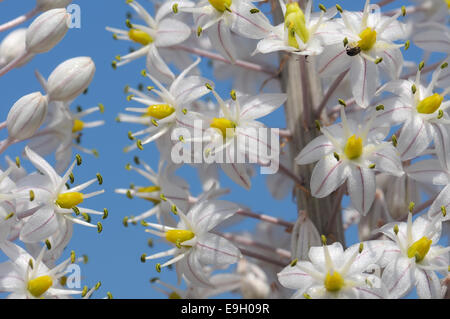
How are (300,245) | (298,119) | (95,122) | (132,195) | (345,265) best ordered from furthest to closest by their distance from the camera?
(95,122) → (132,195) → (298,119) → (300,245) → (345,265)

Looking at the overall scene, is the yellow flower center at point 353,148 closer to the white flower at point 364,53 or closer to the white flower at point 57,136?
the white flower at point 364,53

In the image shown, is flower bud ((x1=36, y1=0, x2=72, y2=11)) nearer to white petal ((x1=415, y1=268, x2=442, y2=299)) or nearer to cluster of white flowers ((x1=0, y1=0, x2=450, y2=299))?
cluster of white flowers ((x1=0, y1=0, x2=450, y2=299))

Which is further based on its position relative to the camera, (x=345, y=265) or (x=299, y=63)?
(x=299, y=63)

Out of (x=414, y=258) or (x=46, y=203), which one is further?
(x=46, y=203)

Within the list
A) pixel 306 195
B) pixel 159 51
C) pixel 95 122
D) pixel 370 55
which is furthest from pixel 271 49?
pixel 95 122

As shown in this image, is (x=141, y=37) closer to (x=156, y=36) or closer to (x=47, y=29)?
(x=156, y=36)

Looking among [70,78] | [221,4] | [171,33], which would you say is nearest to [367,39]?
[221,4]

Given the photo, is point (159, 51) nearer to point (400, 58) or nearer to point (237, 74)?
point (237, 74)
